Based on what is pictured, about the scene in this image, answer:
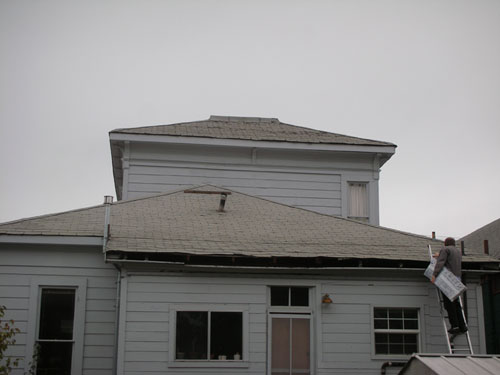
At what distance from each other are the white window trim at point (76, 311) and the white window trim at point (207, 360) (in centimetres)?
205

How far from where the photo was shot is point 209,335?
14.2 meters

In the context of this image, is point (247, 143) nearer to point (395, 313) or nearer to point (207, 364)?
point (395, 313)

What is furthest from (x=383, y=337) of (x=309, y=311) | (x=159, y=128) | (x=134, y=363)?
(x=159, y=128)

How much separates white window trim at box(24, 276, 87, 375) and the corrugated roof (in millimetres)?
6674

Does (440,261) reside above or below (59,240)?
below

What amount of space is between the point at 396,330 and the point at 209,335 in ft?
12.2

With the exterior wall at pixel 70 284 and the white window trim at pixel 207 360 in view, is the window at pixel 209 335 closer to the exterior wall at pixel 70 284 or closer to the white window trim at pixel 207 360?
the white window trim at pixel 207 360

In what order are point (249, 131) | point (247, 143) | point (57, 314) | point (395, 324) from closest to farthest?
point (395, 324) < point (57, 314) < point (247, 143) < point (249, 131)

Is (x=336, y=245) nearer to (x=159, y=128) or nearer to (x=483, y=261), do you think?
(x=483, y=261)

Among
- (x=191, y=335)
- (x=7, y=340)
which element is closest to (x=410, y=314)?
(x=191, y=335)

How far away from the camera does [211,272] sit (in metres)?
14.4

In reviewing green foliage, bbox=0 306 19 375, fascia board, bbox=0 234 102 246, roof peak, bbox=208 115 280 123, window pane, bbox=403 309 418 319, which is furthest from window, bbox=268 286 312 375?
roof peak, bbox=208 115 280 123

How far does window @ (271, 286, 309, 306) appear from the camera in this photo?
14633 millimetres

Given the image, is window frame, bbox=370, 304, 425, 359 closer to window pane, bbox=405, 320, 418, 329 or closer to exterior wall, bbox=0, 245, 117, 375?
window pane, bbox=405, 320, 418, 329
